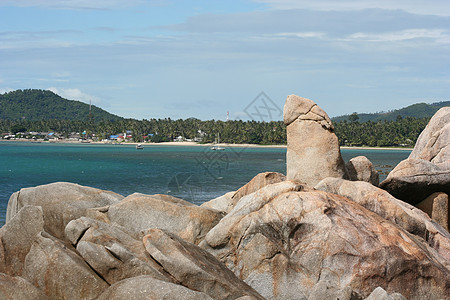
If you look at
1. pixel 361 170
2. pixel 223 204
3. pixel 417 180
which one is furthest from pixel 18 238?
pixel 417 180

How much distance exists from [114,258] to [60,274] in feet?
3.63

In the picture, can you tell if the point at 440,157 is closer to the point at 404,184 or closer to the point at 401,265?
the point at 404,184

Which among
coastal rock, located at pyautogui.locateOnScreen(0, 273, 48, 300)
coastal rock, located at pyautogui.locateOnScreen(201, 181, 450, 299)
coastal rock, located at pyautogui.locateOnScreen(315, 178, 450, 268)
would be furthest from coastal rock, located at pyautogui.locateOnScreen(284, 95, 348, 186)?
coastal rock, located at pyautogui.locateOnScreen(0, 273, 48, 300)

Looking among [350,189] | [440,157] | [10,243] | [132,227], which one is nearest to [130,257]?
[10,243]

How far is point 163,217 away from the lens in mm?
15242

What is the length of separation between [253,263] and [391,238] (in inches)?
134

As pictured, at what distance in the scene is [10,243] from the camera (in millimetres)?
12156

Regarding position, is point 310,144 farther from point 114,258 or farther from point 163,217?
point 114,258

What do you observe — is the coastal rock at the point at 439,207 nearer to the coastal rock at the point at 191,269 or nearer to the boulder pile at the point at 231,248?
the boulder pile at the point at 231,248

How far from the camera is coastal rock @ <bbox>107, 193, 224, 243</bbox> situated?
1504cm

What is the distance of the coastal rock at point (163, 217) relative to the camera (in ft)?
49.3

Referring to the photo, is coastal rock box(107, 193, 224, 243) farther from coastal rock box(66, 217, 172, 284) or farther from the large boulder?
the large boulder

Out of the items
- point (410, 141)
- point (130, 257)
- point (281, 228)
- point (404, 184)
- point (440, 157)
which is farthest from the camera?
point (410, 141)

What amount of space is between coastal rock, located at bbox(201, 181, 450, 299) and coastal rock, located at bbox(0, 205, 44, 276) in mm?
4128
